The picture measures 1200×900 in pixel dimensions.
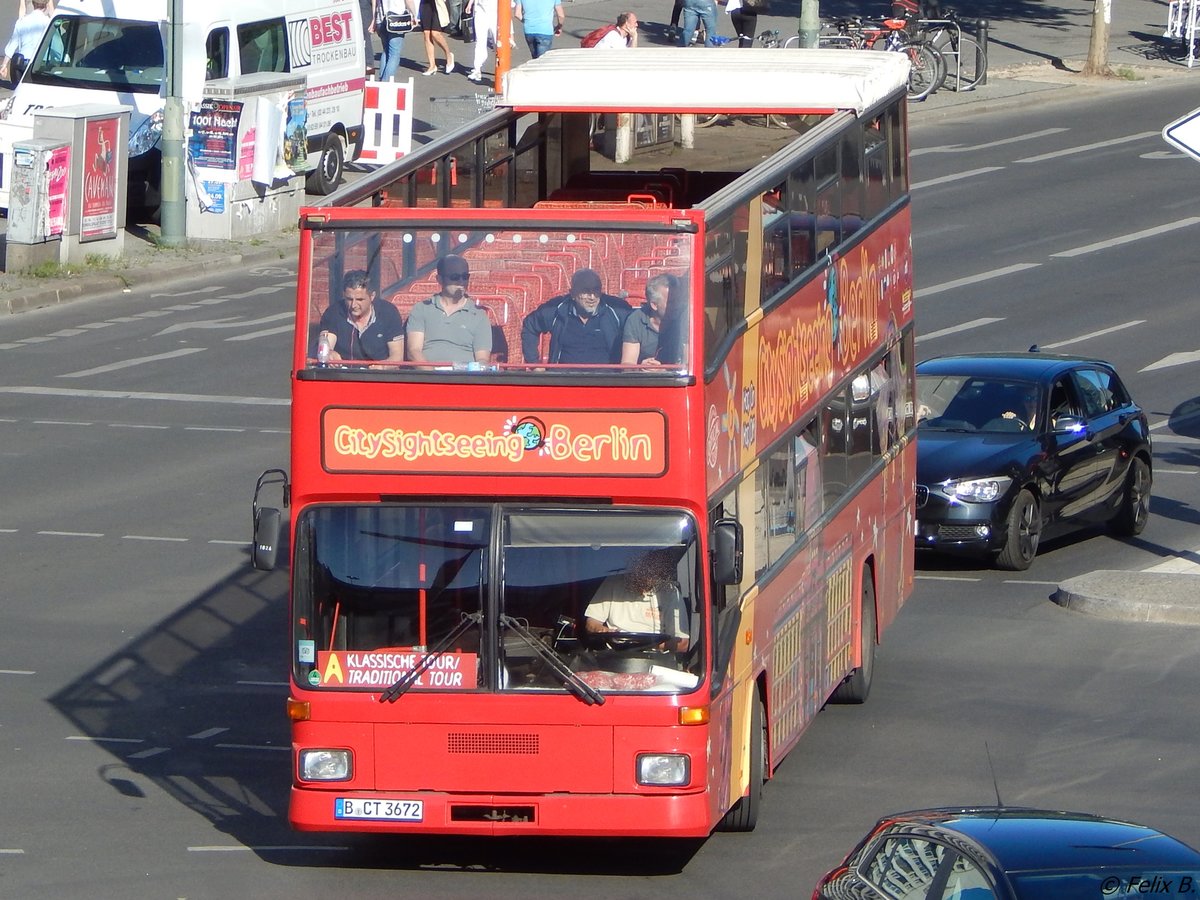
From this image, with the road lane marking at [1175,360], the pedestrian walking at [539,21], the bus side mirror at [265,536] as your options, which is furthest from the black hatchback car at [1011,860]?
the pedestrian walking at [539,21]

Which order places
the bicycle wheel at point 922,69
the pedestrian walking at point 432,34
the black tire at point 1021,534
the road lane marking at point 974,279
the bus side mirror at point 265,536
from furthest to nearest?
1. the bicycle wheel at point 922,69
2. the pedestrian walking at point 432,34
3. the road lane marking at point 974,279
4. the black tire at point 1021,534
5. the bus side mirror at point 265,536

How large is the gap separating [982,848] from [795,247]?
18.4 ft

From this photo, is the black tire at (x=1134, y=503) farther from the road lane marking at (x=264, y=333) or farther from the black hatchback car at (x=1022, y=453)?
the road lane marking at (x=264, y=333)

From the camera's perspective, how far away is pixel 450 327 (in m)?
9.62

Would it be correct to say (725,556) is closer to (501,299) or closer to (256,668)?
(501,299)

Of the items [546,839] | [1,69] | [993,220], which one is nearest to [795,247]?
[546,839]

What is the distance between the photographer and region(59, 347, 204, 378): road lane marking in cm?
2283

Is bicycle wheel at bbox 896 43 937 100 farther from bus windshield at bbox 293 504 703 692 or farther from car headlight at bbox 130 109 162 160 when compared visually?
bus windshield at bbox 293 504 703 692

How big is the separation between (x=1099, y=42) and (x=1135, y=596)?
3166 cm

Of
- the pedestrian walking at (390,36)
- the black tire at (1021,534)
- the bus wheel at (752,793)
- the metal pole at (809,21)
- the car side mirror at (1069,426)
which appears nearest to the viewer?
the bus wheel at (752,793)

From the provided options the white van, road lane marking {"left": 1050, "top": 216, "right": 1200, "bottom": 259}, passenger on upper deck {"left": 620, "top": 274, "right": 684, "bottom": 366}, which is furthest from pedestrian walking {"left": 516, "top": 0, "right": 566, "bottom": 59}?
passenger on upper deck {"left": 620, "top": 274, "right": 684, "bottom": 366}

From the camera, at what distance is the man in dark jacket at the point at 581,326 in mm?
9555

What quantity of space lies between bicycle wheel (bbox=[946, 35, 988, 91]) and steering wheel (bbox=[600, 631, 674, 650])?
117 feet

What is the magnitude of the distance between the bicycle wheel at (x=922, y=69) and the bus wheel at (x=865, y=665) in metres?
29.5
